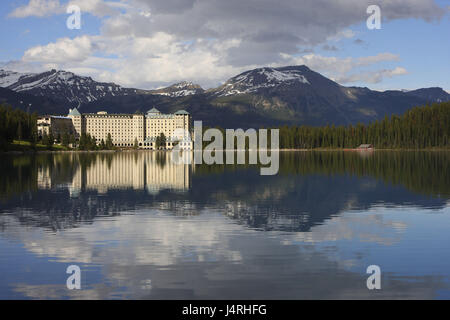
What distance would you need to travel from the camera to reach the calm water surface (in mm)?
17656

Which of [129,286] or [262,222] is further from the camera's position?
[262,222]

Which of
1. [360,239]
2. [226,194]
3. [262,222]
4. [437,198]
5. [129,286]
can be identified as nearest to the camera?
[129,286]

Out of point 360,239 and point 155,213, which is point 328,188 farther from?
point 360,239

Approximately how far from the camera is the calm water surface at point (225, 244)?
1766 cm

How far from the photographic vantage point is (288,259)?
21.7 m

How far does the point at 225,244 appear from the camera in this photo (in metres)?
25.0

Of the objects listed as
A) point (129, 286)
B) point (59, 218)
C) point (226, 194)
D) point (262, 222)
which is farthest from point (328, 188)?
point (129, 286)

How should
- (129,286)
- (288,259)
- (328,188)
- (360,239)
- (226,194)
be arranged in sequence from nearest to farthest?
(129,286) < (288,259) < (360,239) < (226,194) < (328,188)
